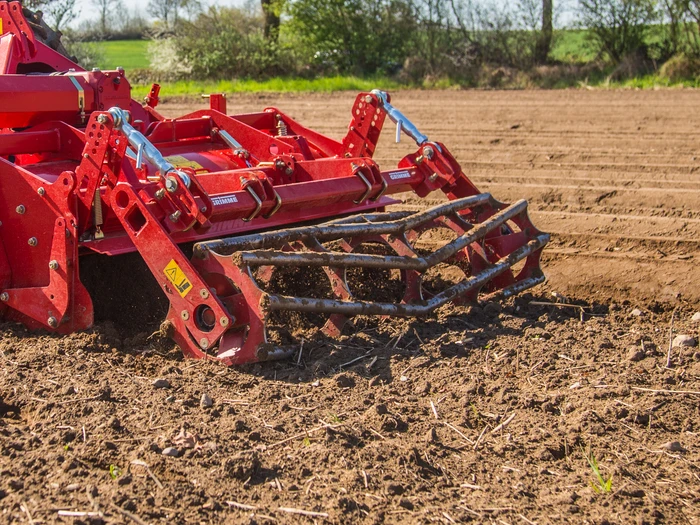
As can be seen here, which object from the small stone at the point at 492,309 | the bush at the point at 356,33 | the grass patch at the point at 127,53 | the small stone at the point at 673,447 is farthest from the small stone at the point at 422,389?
the grass patch at the point at 127,53

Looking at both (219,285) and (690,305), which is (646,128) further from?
(219,285)

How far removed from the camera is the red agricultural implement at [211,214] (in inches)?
183

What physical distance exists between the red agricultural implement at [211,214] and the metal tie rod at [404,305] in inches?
0.4

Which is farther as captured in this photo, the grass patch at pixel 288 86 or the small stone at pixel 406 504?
the grass patch at pixel 288 86

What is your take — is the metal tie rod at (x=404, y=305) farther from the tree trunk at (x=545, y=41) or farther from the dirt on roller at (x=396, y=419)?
the tree trunk at (x=545, y=41)

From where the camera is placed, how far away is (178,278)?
180 inches

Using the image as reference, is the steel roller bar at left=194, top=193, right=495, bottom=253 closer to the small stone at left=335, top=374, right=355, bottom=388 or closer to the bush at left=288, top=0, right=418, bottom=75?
A: the small stone at left=335, top=374, right=355, bottom=388

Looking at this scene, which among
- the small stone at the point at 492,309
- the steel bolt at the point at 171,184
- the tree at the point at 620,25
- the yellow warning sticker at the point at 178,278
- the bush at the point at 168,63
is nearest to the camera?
the yellow warning sticker at the point at 178,278

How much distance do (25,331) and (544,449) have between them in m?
3.06

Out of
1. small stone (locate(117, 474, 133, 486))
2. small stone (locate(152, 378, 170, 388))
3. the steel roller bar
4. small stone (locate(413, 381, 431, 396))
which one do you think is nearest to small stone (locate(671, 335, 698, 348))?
small stone (locate(413, 381, 431, 396))

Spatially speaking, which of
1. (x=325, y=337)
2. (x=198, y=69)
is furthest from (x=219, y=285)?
(x=198, y=69)

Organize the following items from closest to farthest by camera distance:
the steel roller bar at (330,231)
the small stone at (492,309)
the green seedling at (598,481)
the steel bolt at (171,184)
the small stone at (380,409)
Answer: the green seedling at (598,481) → the small stone at (380,409) → the steel bolt at (171,184) → the steel roller bar at (330,231) → the small stone at (492,309)

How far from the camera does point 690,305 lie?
5832 millimetres

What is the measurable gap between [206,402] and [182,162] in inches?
99.3
